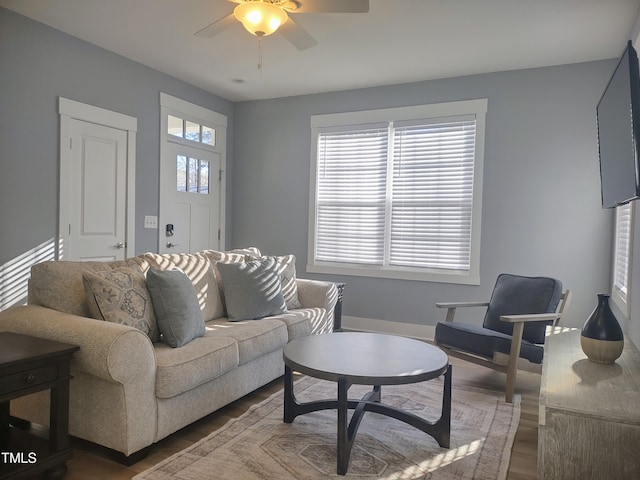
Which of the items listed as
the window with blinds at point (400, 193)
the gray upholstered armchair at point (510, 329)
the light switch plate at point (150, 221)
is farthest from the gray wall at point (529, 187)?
the light switch plate at point (150, 221)

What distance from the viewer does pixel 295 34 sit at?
2.96 m

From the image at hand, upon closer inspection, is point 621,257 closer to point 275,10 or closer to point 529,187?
point 529,187

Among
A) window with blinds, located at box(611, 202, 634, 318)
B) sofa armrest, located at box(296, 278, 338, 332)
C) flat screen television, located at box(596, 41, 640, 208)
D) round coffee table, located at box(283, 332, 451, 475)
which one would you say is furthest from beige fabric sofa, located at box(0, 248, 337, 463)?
window with blinds, located at box(611, 202, 634, 318)

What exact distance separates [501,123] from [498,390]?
2.57 metres

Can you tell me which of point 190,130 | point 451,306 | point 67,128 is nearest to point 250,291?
point 451,306

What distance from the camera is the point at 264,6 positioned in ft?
8.54

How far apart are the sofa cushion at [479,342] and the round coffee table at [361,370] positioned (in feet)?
2.24

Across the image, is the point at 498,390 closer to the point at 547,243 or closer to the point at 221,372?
the point at 547,243

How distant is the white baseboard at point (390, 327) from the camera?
16.0ft

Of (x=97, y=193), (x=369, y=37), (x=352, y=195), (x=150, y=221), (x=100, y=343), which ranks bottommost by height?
(x=100, y=343)

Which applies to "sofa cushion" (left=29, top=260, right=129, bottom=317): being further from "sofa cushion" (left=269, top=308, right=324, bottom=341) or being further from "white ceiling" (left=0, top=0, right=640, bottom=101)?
"white ceiling" (left=0, top=0, right=640, bottom=101)

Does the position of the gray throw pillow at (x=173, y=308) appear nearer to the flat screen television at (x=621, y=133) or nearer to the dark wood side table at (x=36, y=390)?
the dark wood side table at (x=36, y=390)

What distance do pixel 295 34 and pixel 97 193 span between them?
2.40m

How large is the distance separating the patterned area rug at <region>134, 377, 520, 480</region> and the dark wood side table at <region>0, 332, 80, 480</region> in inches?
15.1
